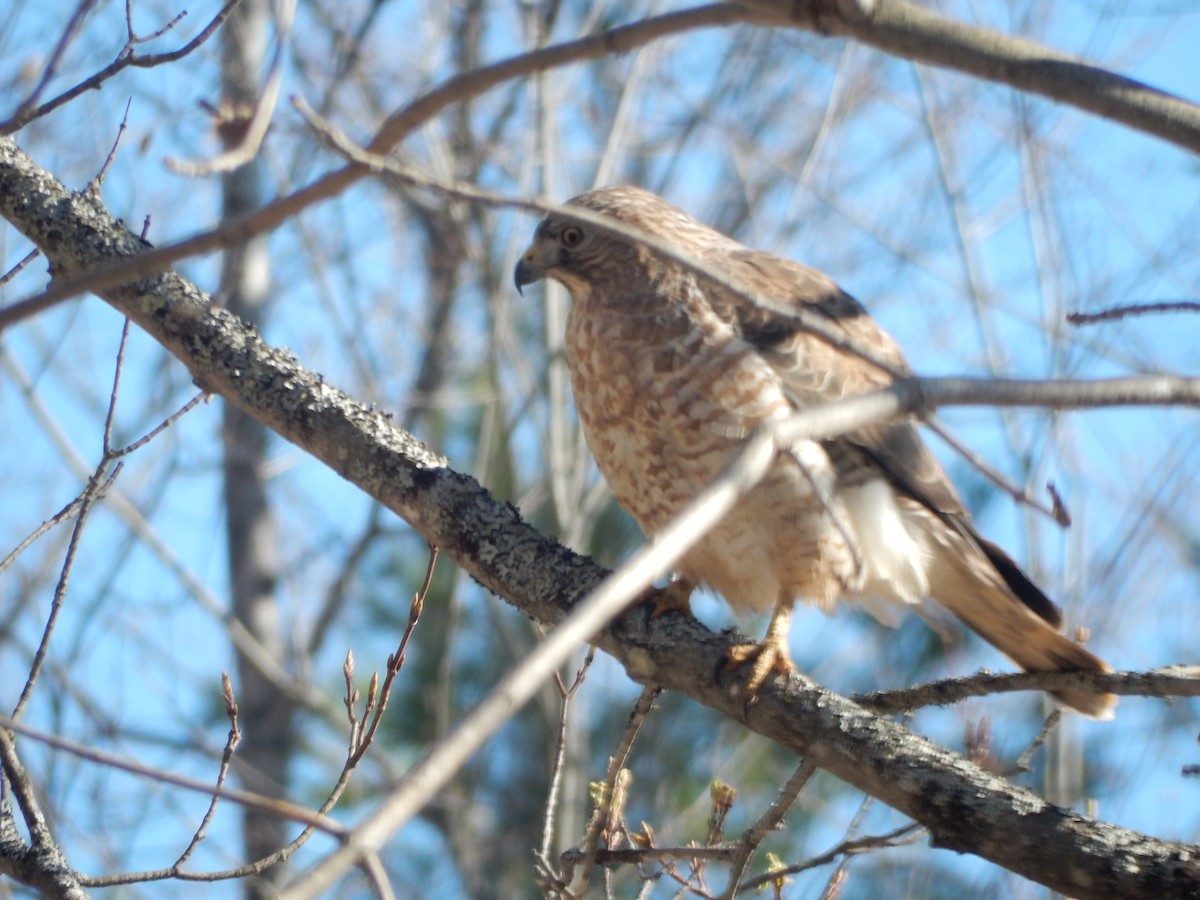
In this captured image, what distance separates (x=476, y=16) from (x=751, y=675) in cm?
604

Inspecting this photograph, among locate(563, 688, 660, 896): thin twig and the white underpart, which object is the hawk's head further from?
locate(563, 688, 660, 896): thin twig

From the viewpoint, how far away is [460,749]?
1.10m

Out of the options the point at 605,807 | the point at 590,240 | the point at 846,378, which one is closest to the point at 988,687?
the point at 605,807

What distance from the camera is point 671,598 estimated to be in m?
3.32

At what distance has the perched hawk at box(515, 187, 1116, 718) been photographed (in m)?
3.38

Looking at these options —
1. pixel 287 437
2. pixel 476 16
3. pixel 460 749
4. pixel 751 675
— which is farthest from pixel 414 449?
pixel 476 16

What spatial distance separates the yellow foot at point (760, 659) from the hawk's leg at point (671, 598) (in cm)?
23

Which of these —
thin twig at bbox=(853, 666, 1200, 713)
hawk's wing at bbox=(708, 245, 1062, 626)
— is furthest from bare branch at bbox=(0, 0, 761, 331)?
hawk's wing at bbox=(708, 245, 1062, 626)

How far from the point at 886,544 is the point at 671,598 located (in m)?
0.70

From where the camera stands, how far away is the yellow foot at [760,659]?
2.63 metres

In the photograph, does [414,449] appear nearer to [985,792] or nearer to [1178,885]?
[985,792]

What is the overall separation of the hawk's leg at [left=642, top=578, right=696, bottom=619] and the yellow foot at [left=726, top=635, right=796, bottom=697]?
226mm

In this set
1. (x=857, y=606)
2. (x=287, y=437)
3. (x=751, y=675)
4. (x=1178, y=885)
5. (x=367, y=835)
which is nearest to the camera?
(x=367, y=835)

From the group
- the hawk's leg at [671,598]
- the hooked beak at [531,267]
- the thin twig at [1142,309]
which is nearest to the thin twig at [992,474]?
the thin twig at [1142,309]
